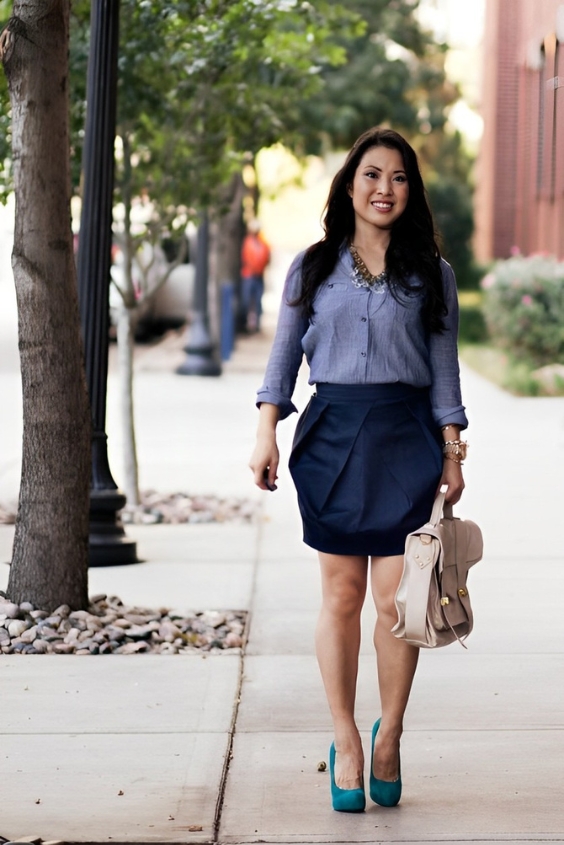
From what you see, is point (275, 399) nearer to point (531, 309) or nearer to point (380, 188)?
point (380, 188)

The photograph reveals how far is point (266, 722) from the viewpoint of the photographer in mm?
4766

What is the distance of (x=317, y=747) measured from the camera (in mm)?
4492

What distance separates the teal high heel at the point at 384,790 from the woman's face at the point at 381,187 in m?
1.41

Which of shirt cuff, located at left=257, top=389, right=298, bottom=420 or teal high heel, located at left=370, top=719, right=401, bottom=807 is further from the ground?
shirt cuff, located at left=257, top=389, right=298, bottom=420

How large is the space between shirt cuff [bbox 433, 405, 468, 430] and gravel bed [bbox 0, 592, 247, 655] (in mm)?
2164

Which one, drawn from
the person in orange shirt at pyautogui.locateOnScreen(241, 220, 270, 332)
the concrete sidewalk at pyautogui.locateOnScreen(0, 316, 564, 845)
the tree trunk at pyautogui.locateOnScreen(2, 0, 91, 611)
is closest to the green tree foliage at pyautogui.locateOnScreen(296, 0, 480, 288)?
the person in orange shirt at pyautogui.locateOnScreen(241, 220, 270, 332)

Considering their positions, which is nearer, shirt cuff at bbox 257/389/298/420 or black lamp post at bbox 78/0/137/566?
shirt cuff at bbox 257/389/298/420

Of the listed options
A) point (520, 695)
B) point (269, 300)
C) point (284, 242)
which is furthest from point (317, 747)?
point (284, 242)

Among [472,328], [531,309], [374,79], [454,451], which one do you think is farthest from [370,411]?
[472,328]

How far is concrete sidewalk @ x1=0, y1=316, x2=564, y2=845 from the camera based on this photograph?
12.7 ft

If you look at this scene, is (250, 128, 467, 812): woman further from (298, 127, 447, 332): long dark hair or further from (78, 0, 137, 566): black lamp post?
(78, 0, 137, 566): black lamp post

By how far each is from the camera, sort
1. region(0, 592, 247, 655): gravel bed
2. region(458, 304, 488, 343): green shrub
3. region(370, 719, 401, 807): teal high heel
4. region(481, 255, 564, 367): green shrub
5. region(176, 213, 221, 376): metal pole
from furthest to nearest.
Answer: region(458, 304, 488, 343): green shrub, region(176, 213, 221, 376): metal pole, region(481, 255, 564, 367): green shrub, region(0, 592, 247, 655): gravel bed, region(370, 719, 401, 807): teal high heel

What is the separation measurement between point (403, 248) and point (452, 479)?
2.14 feet

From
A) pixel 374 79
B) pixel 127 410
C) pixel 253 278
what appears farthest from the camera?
pixel 253 278
